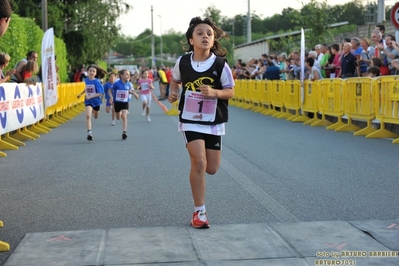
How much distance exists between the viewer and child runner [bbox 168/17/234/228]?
6.50 meters

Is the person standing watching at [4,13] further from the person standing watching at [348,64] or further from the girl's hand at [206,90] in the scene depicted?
the person standing watching at [348,64]

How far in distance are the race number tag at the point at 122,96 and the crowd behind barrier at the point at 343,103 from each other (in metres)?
4.78

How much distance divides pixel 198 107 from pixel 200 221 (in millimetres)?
1028

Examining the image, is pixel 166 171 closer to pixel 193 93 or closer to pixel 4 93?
pixel 193 93

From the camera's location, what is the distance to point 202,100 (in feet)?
21.5

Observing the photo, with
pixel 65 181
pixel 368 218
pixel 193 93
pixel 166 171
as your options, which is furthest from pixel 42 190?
pixel 368 218

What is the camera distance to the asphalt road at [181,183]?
691 centimetres

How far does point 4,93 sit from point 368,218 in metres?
9.51

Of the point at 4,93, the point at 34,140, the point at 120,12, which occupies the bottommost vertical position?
the point at 34,140

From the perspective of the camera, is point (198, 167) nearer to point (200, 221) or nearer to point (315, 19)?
point (200, 221)

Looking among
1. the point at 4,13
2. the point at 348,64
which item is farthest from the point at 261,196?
the point at 348,64

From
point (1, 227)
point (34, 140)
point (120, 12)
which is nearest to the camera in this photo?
point (1, 227)

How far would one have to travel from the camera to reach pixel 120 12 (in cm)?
5628

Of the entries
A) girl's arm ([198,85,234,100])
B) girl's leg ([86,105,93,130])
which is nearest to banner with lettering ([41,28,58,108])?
girl's leg ([86,105,93,130])
